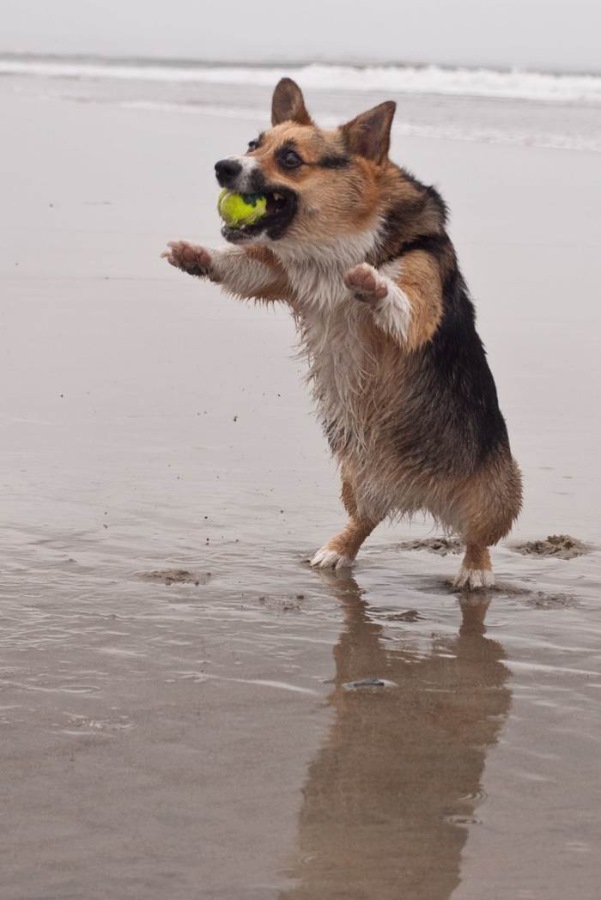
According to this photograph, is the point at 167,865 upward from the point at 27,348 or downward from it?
downward

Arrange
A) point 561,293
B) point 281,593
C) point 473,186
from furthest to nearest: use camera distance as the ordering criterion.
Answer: point 473,186, point 561,293, point 281,593

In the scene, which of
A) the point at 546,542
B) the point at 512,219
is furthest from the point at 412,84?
the point at 546,542

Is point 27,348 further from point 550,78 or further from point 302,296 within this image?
point 550,78

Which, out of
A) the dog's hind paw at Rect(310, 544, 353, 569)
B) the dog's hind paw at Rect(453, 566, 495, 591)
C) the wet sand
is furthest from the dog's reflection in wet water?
the dog's hind paw at Rect(310, 544, 353, 569)

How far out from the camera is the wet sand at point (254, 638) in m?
3.22

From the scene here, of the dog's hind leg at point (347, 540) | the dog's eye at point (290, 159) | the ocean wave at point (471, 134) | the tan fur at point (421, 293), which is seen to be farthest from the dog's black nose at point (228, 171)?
the ocean wave at point (471, 134)

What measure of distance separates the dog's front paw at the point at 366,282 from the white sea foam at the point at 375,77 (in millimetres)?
23710

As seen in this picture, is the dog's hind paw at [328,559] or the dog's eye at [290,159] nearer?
the dog's eye at [290,159]

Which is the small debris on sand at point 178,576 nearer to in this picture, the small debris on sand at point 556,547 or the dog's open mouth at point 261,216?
the dog's open mouth at point 261,216

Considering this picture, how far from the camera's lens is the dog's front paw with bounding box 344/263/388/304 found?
16.2 ft

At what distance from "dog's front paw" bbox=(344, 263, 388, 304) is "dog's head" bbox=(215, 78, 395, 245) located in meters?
0.37

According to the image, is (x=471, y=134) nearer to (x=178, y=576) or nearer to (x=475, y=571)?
(x=475, y=571)

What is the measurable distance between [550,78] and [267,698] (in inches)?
1246

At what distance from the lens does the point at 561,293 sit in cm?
1021
